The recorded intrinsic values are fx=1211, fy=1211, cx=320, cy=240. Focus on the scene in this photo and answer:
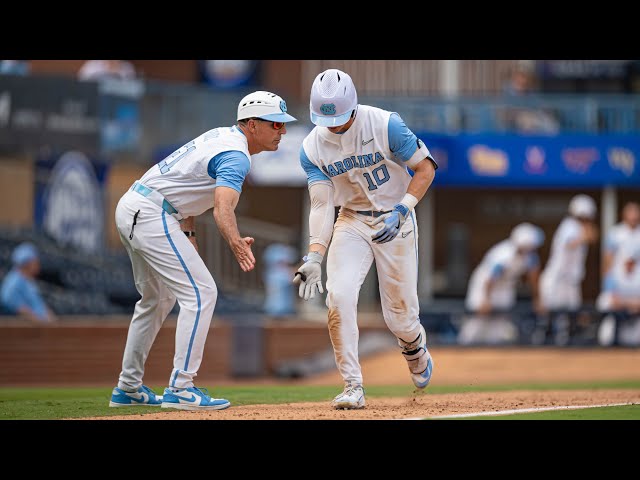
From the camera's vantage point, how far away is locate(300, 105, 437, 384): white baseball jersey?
8.21 m

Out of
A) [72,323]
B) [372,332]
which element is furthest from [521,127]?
[72,323]

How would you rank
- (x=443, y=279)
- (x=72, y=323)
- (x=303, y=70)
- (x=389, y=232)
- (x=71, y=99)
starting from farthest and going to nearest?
(x=303, y=70) → (x=443, y=279) → (x=71, y=99) → (x=72, y=323) → (x=389, y=232)

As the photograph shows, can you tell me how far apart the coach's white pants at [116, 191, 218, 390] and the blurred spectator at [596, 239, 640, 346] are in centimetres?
1109

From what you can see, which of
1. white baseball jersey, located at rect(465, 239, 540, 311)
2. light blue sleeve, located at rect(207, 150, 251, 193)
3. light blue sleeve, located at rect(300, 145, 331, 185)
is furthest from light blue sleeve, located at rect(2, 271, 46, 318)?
light blue sleeve, located at rect(207, 150, 251, 193)

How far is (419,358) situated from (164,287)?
1.96 metres

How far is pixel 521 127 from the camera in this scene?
22.9m

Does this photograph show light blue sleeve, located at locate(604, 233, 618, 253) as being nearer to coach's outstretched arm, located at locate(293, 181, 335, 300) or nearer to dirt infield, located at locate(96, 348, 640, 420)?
dirt infield, located at locate(96, 348, 640, 420)

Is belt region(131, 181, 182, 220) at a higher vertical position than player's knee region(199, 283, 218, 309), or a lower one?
higher

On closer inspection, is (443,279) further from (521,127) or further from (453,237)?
(521,127)

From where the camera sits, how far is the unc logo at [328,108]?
26.5 ft

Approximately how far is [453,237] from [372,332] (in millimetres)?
7473

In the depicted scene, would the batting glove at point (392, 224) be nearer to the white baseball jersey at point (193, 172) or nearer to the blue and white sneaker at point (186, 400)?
the white baseball jersey at point (193, 172)

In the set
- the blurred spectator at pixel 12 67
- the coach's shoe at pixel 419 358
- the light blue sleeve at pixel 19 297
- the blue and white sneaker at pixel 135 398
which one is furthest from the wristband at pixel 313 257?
the blurred spectator at pixel 12 67

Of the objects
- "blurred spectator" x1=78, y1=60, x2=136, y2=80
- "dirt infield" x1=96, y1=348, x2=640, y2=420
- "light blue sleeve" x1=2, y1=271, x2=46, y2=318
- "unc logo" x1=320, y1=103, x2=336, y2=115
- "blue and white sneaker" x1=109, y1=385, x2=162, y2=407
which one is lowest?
"dirt infield" x1=96, y1=348, x2=640, y2=420
